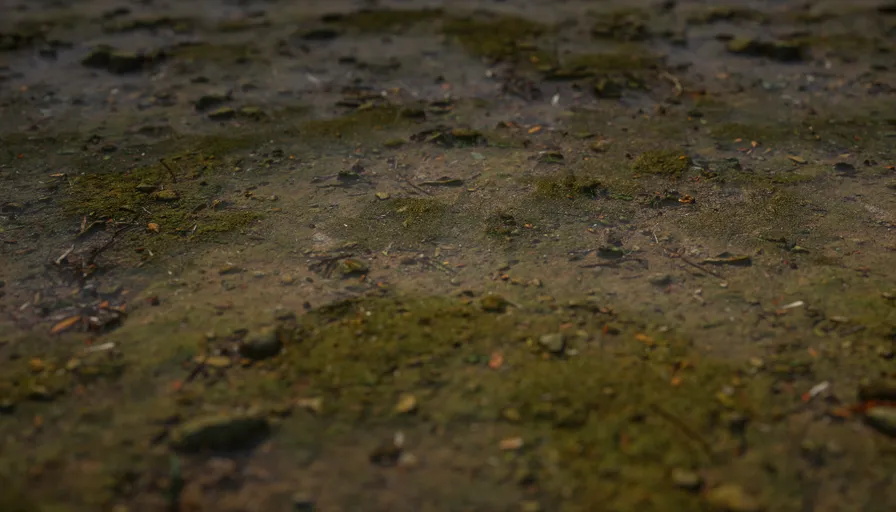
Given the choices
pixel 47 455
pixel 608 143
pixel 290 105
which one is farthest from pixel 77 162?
pixel 608 143

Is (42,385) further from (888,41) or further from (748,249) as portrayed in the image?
(888,41)

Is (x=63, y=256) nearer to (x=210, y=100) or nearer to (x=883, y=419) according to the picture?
(x=210, y=100)

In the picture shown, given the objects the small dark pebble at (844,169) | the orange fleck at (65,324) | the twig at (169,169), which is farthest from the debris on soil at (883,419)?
the twig at (169,169)

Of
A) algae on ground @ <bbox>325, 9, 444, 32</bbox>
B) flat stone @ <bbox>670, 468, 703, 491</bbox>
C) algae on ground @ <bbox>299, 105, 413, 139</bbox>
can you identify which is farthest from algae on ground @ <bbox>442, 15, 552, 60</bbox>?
flat stone @ <bbox>670, 468, 703, 491</bbox>

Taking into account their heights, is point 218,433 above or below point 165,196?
below

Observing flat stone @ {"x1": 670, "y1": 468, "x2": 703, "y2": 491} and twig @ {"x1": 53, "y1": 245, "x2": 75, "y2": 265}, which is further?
twig @ {"x1": 53, "y1": 245, "x2": 75, "y2": 265}


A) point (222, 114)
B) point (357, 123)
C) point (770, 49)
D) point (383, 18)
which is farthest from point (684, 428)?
point (383, 18)

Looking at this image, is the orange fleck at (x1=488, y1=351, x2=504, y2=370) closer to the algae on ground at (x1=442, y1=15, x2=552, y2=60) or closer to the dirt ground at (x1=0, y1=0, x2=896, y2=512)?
the dirt ground at (x1=0, y1=0, x2=896, y2=512)

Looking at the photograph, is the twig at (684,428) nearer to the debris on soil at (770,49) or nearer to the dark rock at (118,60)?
the debris on soil at (770,49)
